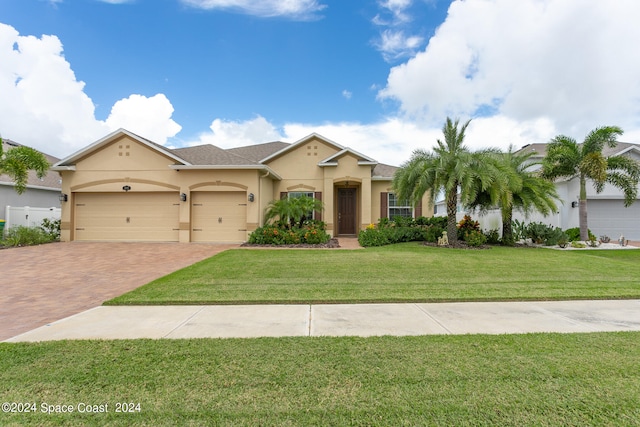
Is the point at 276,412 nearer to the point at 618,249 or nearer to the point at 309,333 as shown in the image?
the point at 309,333

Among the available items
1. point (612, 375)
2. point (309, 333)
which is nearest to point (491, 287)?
point (612, 375)

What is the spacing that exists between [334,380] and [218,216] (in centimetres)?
1311

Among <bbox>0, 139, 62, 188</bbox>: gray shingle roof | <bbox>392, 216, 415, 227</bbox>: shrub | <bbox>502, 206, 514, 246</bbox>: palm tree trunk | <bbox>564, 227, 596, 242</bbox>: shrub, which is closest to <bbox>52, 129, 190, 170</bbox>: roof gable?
<bbox>0, 139, 62, 188</bbox>: gray shingle roof

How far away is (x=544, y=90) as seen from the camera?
15406 mm

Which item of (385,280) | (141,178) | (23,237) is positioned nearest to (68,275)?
(385,280)

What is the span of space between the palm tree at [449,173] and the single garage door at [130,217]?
11168 millimetres

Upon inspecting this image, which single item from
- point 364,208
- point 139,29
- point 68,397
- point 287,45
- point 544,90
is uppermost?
point 287,45

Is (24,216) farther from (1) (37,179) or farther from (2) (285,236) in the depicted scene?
(2) (285,236)

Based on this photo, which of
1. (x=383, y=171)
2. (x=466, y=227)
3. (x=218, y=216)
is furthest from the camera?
(x=383, y=171)

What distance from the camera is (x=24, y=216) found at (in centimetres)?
1480

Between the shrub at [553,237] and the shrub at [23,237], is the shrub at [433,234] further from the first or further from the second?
the shrub at [23,237]

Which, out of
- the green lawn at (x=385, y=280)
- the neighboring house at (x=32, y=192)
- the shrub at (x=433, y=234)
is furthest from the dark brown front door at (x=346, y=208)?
the neighboring house at (x=32, y=192)

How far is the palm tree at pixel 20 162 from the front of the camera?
41.2ft

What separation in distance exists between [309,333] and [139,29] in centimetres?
1527
